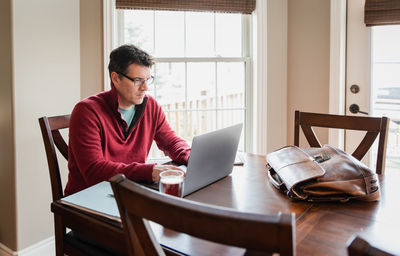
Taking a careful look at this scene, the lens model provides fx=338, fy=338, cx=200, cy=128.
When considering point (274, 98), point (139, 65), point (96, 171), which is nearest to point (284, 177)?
point (96, 171)

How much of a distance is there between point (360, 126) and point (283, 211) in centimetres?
93

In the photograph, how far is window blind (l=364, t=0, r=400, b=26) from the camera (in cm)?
227

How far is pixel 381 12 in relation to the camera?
7.63 feet

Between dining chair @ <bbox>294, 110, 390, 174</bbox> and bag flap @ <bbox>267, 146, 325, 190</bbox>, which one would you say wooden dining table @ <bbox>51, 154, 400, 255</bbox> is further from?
dining chair @ <bbox>294, 110, 390, 174</bbox>

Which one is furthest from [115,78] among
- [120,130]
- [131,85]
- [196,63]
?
[196,63]

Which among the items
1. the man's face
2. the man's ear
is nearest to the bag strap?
the man's face

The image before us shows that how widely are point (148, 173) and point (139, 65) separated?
1.97 ft

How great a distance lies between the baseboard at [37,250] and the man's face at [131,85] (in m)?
1.18

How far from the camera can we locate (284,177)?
4.01 ft

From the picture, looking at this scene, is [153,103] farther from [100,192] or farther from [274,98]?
[274,98]

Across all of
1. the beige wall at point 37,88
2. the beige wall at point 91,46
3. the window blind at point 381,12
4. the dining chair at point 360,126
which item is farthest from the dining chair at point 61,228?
the window blind at point 381,12

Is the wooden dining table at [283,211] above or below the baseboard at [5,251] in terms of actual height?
above

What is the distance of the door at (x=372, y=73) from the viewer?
94.7 inches

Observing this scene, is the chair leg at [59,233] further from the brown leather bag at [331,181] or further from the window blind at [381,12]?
the window blind at [381,12]
